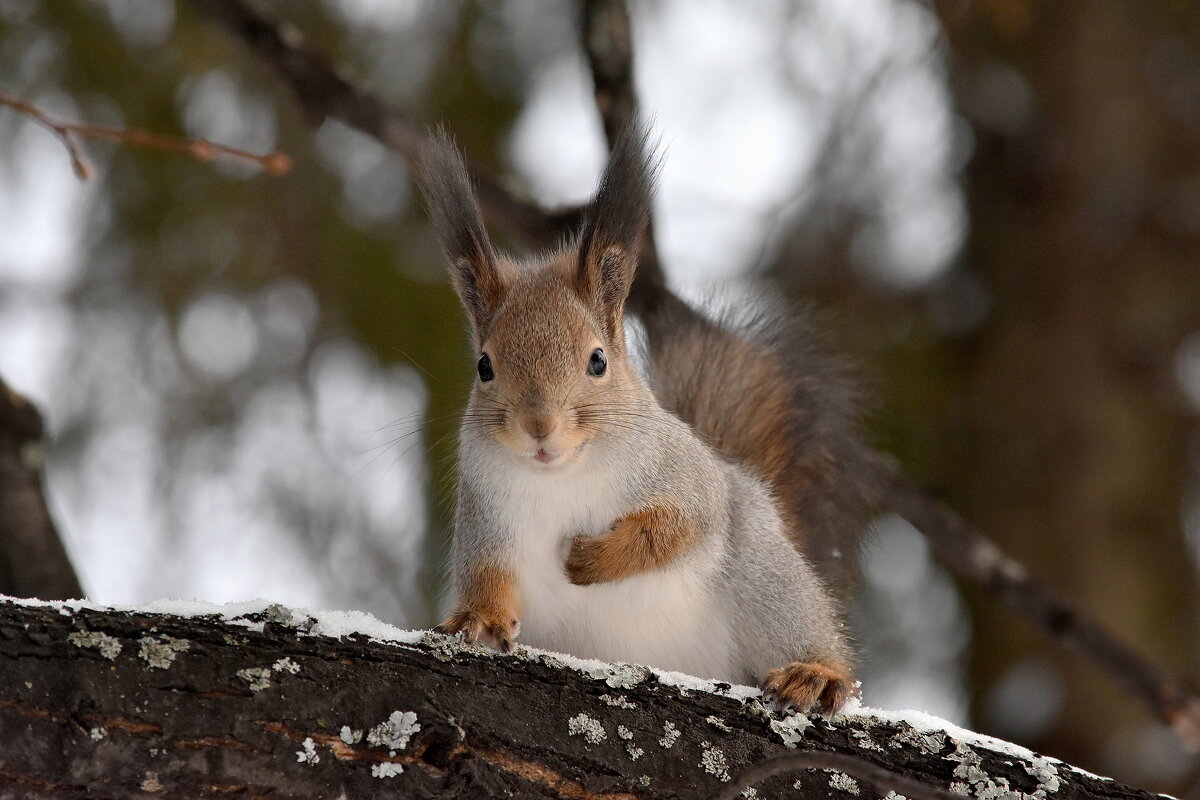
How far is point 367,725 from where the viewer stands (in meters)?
1.36

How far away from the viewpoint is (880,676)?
150 inches

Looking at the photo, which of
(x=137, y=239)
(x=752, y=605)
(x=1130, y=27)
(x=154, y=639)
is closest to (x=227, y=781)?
(x=154, y=639)

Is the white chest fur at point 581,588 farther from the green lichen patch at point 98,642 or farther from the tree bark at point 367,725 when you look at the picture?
the green lichen patch at point 98,642

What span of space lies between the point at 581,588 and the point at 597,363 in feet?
1.22

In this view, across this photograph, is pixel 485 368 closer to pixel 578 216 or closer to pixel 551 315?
pixel 551 315

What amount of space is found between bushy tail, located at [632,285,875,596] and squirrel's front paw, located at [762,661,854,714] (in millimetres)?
658

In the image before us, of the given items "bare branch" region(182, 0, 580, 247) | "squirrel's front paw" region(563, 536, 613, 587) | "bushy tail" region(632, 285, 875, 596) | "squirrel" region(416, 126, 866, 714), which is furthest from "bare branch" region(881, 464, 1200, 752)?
"bare branch" region(182, 0, 580, 247)

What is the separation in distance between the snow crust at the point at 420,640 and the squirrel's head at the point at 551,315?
37cm

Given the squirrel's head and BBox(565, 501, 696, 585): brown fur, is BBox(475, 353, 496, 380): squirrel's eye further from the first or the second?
BBox(565, 501, 696, 585): brown fur

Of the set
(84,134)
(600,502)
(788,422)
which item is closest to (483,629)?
(600,502)

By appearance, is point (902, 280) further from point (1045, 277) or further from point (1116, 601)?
point (1116, 601)

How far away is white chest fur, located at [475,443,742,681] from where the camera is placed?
1.92 metres

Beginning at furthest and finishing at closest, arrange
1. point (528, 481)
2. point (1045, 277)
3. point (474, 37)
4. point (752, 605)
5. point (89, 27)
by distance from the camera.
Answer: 1. point (1045, 277)
2. point (474, 37)
3. point (89, 27)
4. point (752, 605)
5. point (528, 481)

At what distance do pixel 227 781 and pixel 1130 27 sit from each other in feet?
12.7
